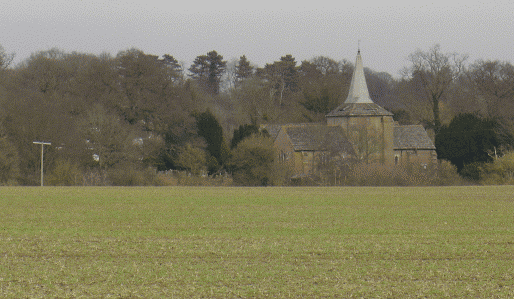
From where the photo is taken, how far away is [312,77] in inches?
3851

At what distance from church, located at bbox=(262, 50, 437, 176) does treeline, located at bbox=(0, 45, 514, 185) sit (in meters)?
3.03

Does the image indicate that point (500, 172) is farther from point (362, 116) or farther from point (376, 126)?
point (362, 116)

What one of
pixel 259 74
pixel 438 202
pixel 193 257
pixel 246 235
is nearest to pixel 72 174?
pixel 438 202

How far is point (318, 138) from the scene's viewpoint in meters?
59.9

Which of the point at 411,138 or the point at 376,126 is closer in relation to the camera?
the point at 376,126

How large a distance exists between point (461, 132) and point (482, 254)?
5309cm

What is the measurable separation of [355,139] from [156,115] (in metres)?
18.8

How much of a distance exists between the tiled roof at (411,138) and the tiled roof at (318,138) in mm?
11229

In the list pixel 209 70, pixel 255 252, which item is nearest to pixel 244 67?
pixel 209 70

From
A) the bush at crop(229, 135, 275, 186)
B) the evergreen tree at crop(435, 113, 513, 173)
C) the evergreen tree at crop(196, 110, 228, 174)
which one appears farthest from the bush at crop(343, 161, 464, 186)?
the evergreen tree at crop(196, 110, 228, 174)

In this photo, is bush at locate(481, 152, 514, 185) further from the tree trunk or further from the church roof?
the tree trunk

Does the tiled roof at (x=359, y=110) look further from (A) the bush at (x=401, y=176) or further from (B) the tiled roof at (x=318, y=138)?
(A) the bush at (x=401, y=176)

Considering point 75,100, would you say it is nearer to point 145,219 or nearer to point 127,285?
point 145,219

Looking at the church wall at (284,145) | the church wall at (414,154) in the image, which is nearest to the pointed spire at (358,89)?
the church wall at (414,154)
